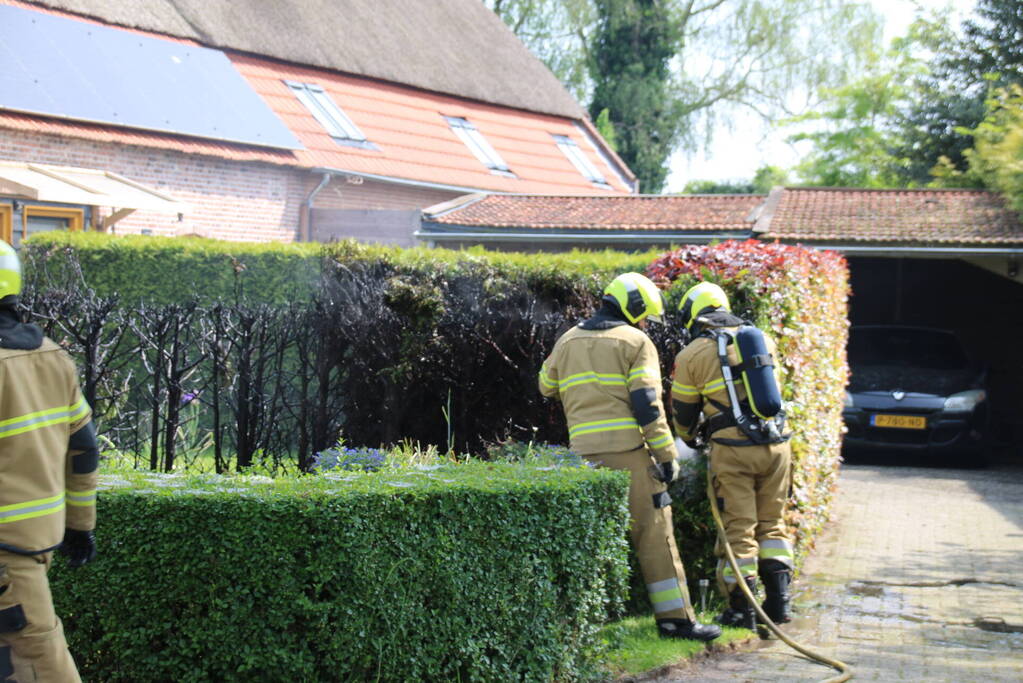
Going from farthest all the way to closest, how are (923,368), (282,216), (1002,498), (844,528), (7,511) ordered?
(282,216), (923,368), (1002,498), (844,528), (7,511)

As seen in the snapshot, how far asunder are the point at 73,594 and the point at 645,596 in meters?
3.61

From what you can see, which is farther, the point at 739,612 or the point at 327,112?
the point at 327,112

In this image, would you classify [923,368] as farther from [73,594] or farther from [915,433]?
[73,594]

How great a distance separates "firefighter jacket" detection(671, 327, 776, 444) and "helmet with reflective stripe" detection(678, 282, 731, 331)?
0.52ft

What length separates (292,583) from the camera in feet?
16.2

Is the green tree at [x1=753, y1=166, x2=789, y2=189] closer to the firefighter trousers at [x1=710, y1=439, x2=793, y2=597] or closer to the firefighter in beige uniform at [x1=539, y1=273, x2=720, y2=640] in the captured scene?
the firefighter trousers at [x1=710, y1=439, x2=793, y2=597]

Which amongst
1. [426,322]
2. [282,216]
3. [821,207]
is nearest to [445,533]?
[426,322]

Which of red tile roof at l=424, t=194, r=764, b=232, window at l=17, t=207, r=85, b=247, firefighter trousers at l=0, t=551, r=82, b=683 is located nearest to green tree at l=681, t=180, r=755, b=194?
A: red tile roof at l=424, t=194, r=764, b=232

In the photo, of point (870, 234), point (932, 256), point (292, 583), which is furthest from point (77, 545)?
point (932, 256)

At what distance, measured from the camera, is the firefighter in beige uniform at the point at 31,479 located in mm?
4156

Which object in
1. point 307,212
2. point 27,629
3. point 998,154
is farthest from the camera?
point 307,212

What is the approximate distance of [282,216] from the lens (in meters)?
22.5

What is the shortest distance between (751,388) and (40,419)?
14.1 feet

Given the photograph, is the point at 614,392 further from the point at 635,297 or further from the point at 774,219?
the point at 774,219
